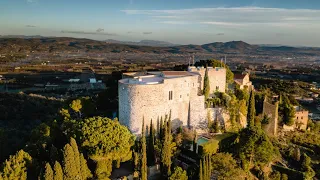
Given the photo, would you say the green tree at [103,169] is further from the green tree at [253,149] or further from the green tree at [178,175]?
the green tree at [253,149]

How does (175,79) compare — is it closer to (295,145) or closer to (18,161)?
(18,161)

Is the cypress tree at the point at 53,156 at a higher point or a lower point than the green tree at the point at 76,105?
lower

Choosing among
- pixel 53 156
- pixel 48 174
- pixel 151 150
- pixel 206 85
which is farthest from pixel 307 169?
pixel 48 174

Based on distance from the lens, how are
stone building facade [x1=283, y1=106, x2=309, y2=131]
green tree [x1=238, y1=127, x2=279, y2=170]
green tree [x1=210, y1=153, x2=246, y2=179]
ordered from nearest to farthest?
green tree [x1=210, y1=153, x2=246, y2=179], green tree [x1=238, y1=127, x2=279, y2=170], stone building facade [x1=283, y1=106, x2=309, y2=131]

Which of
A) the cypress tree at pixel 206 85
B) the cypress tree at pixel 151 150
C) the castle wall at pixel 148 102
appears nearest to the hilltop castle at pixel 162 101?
the castle wall at pixel 148 102

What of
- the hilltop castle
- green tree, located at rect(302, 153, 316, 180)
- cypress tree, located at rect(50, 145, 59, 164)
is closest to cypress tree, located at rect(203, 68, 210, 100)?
the hilltop castle

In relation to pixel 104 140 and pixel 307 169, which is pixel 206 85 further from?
pixel 104 140

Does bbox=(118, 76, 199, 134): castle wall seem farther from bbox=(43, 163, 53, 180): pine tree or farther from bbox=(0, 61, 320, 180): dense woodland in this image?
bbox=(43, 163, 53, 180): pine tree

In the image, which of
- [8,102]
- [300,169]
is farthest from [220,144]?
[8,102]
